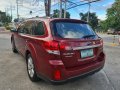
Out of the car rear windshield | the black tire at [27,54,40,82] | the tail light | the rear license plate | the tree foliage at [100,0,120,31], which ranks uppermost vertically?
the tree foliage at [100,0,120,31]

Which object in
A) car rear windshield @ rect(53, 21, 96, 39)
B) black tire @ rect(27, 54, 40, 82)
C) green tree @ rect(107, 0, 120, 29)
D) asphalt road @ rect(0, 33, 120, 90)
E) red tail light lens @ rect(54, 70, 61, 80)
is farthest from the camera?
green tree @ rect(107, 0, 120, 29)

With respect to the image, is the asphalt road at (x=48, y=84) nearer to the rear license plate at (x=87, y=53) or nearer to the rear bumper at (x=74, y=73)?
the rear bumper at (x=74, y=73)

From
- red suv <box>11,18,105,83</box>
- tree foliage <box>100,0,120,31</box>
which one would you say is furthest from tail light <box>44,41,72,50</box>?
tree foliage <box>100,0,120,31</box>

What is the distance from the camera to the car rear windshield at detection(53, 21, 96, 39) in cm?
430

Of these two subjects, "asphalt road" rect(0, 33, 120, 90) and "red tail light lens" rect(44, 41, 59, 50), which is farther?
"asphalt road" rect(0, 33, 120, 90)

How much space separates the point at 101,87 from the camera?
4.81 meters

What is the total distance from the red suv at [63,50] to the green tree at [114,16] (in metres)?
53.8

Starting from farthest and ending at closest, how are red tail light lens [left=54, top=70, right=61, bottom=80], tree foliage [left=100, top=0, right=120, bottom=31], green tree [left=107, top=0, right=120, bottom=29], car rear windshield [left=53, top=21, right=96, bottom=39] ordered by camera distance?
green tree [left=107, top=0, right=120, bottom=29] < tree foliage [left=100, top=0, right=120, bottom=31] < car rear windshield [left=53, top=21, right=96, bottom=39] < red tail light lens [left=54, top=70, right=61, bottom=80]

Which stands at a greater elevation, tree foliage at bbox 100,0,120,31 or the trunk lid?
tree foliage at bbox 100,0,120,31

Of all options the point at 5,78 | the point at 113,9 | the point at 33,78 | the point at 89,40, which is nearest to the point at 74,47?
the point at 89,40

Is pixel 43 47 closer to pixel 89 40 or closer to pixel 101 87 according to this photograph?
pixel 89 40

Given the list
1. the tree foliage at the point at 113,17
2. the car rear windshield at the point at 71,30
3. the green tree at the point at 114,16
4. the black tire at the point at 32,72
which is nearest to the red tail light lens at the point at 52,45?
the car rear windshield at the point at 71,30

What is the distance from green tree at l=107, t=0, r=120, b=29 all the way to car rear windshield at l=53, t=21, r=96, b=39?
176 feet

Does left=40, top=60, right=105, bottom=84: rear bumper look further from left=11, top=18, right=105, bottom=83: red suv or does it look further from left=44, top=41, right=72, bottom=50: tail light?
left=44, top=41, right=72, bottom=50: tail light
